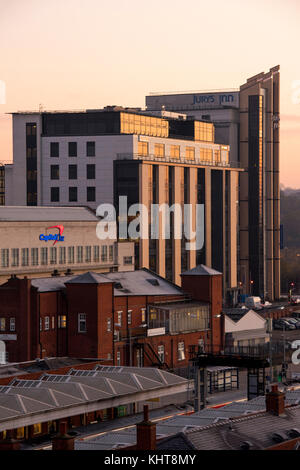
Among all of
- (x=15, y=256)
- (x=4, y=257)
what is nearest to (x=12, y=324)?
(x=4, y=257)

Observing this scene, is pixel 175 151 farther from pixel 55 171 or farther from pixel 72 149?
pixel 55 171

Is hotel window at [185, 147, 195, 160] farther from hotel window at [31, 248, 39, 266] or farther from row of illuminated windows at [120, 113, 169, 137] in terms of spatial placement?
hotel window at [31, 248, 39, 266]

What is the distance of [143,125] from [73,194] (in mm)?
16326

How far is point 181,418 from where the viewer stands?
67062mm

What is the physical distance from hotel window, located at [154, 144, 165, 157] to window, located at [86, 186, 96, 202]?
11.7 meters

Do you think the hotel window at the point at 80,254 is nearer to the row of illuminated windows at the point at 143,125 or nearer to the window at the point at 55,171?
the window at the point at 55,171

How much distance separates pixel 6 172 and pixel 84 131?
1526 centimetres

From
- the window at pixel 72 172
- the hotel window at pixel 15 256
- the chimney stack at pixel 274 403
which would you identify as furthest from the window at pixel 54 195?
the chimney stack at pixel 274 403

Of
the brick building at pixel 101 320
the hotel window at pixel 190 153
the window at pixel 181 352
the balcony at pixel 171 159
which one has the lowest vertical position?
the window at pixel 181 352

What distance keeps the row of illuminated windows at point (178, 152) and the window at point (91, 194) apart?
890 centimetres

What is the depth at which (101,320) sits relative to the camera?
365 feet

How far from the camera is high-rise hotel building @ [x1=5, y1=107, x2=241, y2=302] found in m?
174

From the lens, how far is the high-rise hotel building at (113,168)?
6865 inches

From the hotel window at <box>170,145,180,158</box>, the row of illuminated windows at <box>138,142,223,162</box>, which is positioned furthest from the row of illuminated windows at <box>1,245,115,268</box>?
the hotel window at <box>170,145,180,158</box>
